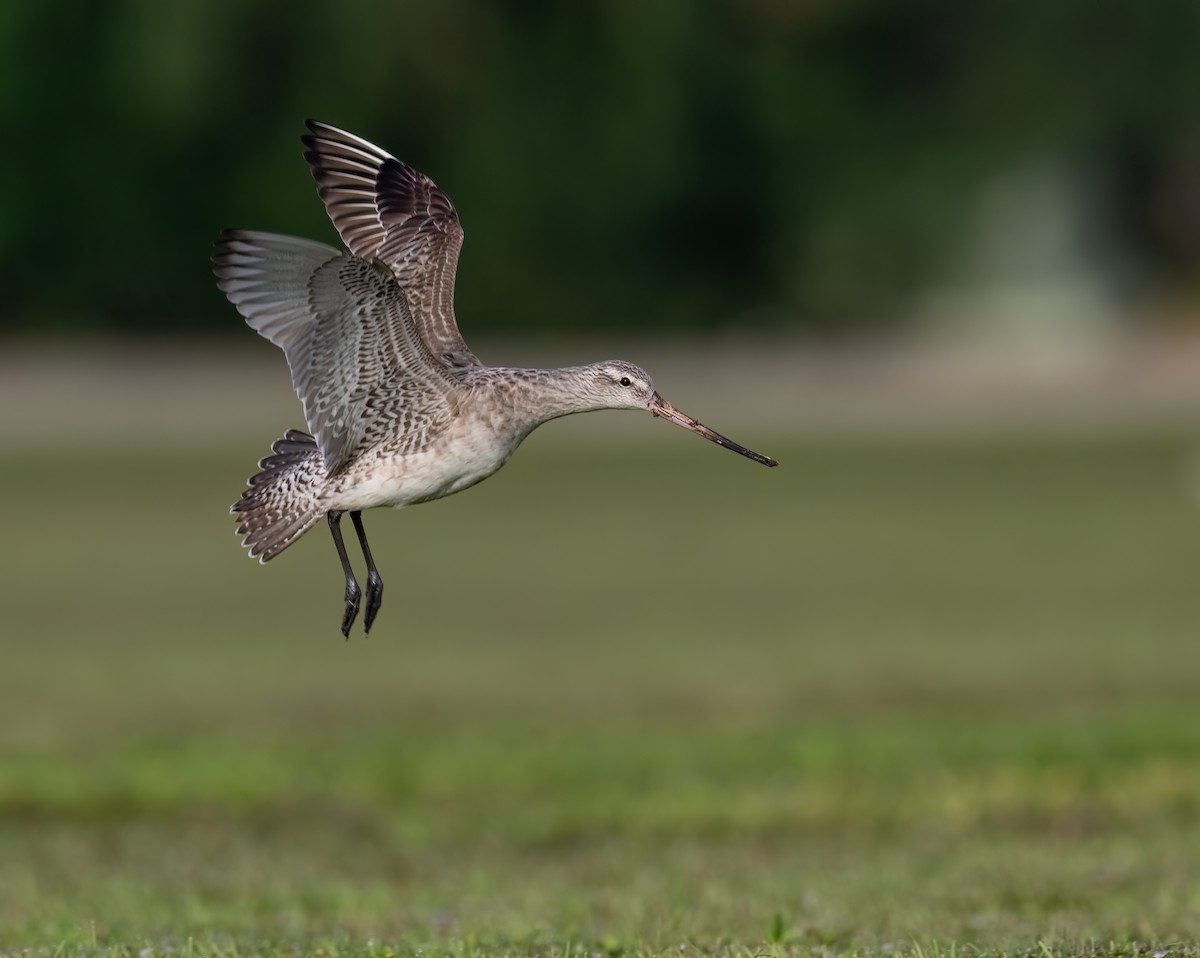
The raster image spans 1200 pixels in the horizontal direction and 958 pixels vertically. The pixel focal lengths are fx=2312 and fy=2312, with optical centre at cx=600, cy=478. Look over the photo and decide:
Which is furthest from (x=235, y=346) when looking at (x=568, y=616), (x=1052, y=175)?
(x=568, y=616)

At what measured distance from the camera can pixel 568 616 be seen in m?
21.4

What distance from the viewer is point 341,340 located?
25.1 feet

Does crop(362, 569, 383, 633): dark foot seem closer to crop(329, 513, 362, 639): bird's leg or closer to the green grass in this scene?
crop(329, 513, 362, 639): bird's leg

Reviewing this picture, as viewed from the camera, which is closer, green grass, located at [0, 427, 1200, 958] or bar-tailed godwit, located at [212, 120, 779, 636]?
bar-tailed godwit, located at [212, 120, 779, 636]

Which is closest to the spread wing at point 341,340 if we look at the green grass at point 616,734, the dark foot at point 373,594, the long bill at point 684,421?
the dark foot at point 373,594

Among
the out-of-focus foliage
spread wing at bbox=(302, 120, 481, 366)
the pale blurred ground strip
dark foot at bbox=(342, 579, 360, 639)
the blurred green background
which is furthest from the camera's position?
the out-of-focus foliage

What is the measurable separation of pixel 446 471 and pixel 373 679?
35.0 feet

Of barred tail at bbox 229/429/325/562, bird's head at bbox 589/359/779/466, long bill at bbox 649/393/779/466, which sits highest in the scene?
bird's head at bbox 589/359/779/466

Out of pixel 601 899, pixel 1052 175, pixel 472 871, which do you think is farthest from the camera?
pixel 1052 175

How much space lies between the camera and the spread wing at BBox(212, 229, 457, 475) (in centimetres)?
749

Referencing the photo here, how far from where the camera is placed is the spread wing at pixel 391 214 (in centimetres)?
796

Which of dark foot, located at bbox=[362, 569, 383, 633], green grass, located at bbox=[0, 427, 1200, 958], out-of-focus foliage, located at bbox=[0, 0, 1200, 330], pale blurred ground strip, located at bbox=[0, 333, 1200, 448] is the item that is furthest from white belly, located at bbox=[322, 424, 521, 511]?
out-of-focus foliage, located at bbox=[0, 0, 1200, 330]

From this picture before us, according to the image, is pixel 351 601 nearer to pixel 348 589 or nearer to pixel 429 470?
pixel 348 589

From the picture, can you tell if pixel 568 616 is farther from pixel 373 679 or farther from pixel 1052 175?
pixel 1052 175
